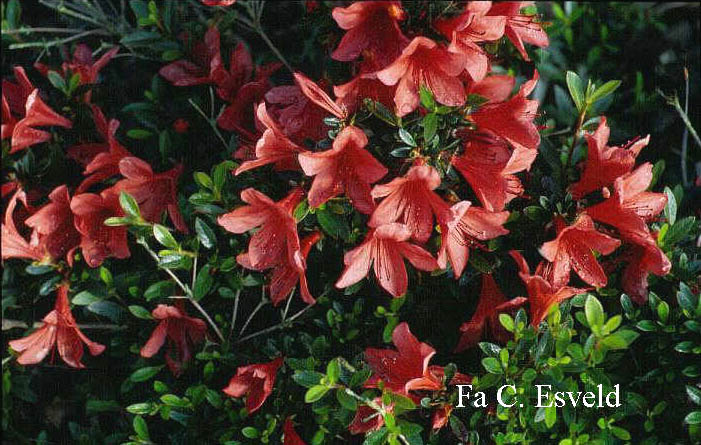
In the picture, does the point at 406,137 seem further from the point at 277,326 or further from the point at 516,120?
the point at 277,326

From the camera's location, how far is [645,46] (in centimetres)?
294

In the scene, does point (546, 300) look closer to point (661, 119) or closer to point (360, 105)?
point (360, 105)

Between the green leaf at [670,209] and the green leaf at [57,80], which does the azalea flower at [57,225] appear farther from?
the green leaf at [670,209]

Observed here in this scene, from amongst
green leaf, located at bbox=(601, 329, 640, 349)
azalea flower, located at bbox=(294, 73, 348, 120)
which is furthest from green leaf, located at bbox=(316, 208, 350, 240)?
green leaf, located at bbox=(601, 329, 640, 349)

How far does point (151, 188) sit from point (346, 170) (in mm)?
685

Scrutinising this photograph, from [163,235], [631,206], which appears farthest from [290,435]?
[631,206]

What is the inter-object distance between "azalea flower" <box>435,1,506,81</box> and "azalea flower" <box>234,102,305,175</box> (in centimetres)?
43

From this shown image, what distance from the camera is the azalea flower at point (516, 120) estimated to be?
171 centimetres

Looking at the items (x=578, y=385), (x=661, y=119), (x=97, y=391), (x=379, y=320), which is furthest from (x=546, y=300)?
(x=97, y=391)

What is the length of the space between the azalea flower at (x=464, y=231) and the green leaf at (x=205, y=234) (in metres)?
0.65

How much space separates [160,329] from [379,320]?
0.62 m

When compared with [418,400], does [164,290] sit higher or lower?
higher

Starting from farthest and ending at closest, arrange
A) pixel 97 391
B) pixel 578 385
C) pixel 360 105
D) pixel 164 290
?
pixel 97 391 < pixel 164 290 < pixel 578 385 < pixel 360 105

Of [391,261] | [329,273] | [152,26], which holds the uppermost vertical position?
[152,26]
